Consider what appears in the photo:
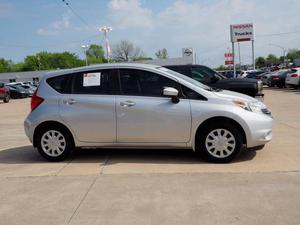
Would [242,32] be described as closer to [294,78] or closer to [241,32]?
[241,32]

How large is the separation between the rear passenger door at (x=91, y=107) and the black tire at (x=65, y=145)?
18 centimetres

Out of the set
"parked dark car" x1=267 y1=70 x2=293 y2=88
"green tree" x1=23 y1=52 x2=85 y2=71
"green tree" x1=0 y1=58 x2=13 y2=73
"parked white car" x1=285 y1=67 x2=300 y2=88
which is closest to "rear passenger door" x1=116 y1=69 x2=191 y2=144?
"parked white car" x1=285 y1=67 x2=300 y2=88

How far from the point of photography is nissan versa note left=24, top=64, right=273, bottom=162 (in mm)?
6863

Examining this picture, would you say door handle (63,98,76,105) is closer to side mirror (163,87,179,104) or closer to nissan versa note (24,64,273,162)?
nissan versa note (24,64,273,162)

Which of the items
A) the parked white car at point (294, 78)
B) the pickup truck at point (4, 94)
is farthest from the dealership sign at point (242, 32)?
the pickup truck at point (4, 94)

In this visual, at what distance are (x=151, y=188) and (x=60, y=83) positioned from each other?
2931 mm

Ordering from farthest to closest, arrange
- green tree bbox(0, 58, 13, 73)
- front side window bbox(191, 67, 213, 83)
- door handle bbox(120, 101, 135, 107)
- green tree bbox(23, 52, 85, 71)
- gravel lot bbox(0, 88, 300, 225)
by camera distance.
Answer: green tree bbox(0, 58, 13, 73) → green tree bbox(23, 52, 85, 71) → front side window bbox(191, 67, 213, 83) → door handle bbox(120, 101, 135, 107) → gravel lot bbox(0, 88, 300, 225)

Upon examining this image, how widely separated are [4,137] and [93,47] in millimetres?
132734

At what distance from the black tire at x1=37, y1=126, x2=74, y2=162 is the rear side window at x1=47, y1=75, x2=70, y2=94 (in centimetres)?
66

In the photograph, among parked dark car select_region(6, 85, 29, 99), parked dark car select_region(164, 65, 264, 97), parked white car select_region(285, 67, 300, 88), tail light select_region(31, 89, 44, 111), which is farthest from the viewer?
parked dark car select_region(6, 85, 29, 99)

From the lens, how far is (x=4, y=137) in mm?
11016

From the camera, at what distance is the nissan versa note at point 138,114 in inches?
270

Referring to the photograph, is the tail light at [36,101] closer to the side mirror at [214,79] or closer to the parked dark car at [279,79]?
the side mirror at [214,79]

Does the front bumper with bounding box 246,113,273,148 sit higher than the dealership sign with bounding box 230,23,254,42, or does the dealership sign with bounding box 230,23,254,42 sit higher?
the dealership sign with bounding box 230,23,254,42
